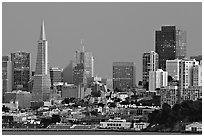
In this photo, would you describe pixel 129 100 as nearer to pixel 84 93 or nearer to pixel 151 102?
pixel 151 102

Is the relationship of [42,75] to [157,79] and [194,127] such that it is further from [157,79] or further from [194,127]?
[194,127]

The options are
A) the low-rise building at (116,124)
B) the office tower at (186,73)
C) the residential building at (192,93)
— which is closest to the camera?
the low-rise building at (116,124)

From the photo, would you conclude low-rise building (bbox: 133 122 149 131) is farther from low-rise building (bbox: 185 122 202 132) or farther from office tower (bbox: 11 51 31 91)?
office tower (bbox: 11 51 31 91)

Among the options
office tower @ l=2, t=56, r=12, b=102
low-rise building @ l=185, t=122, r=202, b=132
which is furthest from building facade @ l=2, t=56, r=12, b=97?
low-rise building @ l=185, t=122, r=202, b=132

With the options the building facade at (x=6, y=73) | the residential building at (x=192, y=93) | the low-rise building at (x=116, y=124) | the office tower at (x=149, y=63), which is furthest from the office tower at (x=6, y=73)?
the low-rise building at (x=116, y=124)

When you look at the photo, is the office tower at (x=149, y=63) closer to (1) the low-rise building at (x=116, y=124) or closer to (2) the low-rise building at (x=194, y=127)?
(1) the low-rise building at (x=116, y=124)

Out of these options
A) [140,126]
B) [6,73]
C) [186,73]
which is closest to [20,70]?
[6,73]
